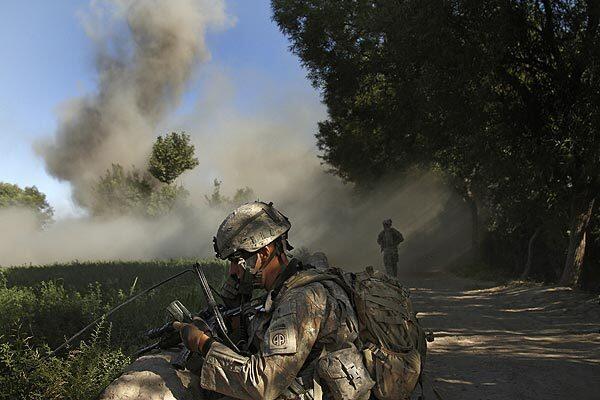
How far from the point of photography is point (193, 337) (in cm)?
260

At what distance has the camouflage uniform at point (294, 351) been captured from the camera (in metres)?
2.44

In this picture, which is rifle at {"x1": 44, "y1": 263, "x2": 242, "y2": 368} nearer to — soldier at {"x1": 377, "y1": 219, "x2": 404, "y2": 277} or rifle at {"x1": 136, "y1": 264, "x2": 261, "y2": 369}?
rifle at {"x1": 136, "y1": 264, "x2": 261, "y2": 369}

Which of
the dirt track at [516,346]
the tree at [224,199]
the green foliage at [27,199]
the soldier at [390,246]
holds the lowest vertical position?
the dirt track at [516,346]

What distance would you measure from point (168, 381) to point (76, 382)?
2384 mm

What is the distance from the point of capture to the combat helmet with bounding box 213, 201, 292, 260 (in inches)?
111

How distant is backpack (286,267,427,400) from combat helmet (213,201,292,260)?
30 centimetres

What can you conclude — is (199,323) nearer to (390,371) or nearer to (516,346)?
(390,371)

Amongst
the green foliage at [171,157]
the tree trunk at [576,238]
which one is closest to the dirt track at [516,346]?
the tree trunk at [576,238]

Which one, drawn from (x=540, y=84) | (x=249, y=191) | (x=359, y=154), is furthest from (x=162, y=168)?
(x=540, y=84)

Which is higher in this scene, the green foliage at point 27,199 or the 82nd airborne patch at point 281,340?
the green foliage at point 27,199

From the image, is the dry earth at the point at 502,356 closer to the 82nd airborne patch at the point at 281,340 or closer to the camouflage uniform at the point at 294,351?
the camouflage uniform at the point at 294,351

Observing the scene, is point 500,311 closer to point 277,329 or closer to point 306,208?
point 277,329

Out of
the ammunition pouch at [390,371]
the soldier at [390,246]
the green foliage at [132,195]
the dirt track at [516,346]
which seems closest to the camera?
the ammunition pouch at [390,371]

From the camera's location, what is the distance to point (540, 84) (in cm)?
1321
